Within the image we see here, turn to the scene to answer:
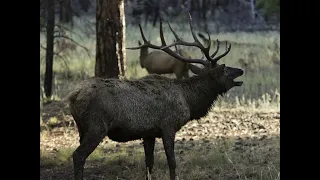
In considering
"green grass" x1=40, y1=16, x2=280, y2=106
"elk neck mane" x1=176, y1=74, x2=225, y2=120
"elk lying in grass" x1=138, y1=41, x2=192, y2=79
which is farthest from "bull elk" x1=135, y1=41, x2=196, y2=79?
"elk neck mane" x1=176, y1=74, x2=225, y2=120

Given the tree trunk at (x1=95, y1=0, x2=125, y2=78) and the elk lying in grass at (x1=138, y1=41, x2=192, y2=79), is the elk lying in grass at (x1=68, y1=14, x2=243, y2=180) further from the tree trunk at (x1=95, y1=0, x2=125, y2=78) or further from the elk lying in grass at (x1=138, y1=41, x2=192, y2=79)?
the elk lying in grass at (x1=138, y1=41, x2=192, y2=79)

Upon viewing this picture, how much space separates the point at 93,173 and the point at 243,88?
363 inches

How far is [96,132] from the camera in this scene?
20.4ft

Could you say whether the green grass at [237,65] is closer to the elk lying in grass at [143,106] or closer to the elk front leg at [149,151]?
the elk lying in grass at [143,106]

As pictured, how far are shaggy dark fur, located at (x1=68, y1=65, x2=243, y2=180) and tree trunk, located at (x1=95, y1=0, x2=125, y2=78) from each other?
10.3 ft

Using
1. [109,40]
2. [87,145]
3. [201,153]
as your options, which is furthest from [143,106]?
[109,40]

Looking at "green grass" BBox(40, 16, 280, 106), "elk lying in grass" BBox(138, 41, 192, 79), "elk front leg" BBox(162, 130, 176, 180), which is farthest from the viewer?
"green grass" BBox(40, 16, 280, 106)

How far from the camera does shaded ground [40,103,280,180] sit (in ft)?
25.5

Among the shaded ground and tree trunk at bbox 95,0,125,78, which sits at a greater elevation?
tree trunk at bbox 95,0,125,78

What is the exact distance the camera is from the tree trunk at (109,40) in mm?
10266

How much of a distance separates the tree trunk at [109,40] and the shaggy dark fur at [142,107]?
3.13 metres

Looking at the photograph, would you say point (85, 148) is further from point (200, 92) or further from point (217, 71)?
point (217, 71)

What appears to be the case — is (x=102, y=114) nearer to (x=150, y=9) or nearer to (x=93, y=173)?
(x=93, y=173)

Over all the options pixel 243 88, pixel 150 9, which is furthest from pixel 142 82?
pixel 150 9
